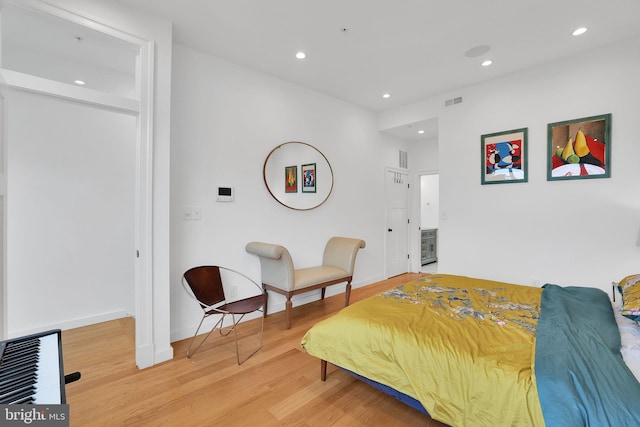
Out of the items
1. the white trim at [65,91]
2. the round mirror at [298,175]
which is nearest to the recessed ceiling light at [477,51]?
the round mirror at [298,175]

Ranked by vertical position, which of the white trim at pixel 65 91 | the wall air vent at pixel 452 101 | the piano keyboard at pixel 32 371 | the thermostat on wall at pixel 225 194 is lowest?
the piano keyboard at pixel 32 371

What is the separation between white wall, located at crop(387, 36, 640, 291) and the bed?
113 centimetres

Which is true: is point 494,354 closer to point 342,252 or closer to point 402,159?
point 342,252

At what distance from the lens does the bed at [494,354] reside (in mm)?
1101

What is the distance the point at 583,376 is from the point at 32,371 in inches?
76.7

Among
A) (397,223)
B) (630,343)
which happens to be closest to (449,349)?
(630,343)

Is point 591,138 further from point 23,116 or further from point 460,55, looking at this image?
point 23,116

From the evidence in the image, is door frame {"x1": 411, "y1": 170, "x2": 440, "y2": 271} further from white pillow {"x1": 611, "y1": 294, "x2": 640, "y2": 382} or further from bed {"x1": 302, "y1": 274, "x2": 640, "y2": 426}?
white pillow {"x1": 611, "y1": 294, "x2": 640, "y2": 382}

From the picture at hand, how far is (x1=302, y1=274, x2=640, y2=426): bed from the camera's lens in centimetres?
110

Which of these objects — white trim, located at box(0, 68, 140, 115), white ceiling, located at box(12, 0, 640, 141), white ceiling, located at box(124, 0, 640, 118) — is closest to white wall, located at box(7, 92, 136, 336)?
white ceiling, located at box(12, 0, 640, 141)

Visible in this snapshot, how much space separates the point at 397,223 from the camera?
5426mm

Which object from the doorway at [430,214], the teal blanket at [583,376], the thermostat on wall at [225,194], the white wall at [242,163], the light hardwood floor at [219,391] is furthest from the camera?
the doorway at [430,214]

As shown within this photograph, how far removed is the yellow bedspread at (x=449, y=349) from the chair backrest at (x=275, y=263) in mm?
1057

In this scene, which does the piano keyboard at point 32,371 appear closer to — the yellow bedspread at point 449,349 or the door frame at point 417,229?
the yellow bedspread at point 449,349
